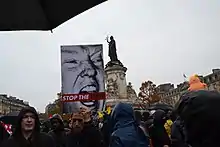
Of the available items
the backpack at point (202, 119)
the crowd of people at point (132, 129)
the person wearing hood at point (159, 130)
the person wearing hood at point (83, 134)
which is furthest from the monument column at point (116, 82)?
the backpack at point (202, 119)

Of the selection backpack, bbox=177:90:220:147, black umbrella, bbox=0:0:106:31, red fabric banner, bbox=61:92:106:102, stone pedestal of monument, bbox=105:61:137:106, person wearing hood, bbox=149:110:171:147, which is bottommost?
person wearing hood, bbox=149:110:171:147

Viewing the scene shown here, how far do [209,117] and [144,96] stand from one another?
64.0m

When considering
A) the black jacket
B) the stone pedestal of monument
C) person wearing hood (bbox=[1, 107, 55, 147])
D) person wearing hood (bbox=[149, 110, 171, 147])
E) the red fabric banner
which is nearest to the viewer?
person wearing hood (bbox=[1, 107, 55, 147])

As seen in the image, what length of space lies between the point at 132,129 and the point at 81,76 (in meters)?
5.57

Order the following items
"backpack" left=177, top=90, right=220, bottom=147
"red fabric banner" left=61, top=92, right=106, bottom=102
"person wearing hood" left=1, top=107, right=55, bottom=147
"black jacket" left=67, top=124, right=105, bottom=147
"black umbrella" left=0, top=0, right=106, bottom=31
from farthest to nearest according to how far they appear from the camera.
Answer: "red fabric banner" left=61, top=92, right=106, bottom=102 → "black jacket" left=67, top=124, right=105, bottom=147 → "person wearing hood" left=1, top=107, right=55, bottom=147 → "black umbrella" left=0, top=0, right=106, bottom=31 → "backpack" left=177, top=90, right=220, bottom=147

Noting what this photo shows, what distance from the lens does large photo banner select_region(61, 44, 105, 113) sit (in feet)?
29.2

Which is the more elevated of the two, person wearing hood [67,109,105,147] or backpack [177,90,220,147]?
backpack [177,90,220,147]

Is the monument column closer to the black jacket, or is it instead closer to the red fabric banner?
the red fabric banner

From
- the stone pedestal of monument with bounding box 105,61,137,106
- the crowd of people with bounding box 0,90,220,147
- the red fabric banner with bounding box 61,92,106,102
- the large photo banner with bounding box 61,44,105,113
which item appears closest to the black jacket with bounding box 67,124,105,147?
the crowd of people with bounding box 0,90,220,147

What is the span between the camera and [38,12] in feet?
8.97

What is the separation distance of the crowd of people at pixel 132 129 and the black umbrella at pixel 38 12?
3.44ft

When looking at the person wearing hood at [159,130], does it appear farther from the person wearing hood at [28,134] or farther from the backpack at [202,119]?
the backpack at [202,119]

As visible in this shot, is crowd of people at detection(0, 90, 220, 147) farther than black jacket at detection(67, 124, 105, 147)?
No

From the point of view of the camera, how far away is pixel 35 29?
2.90 m
